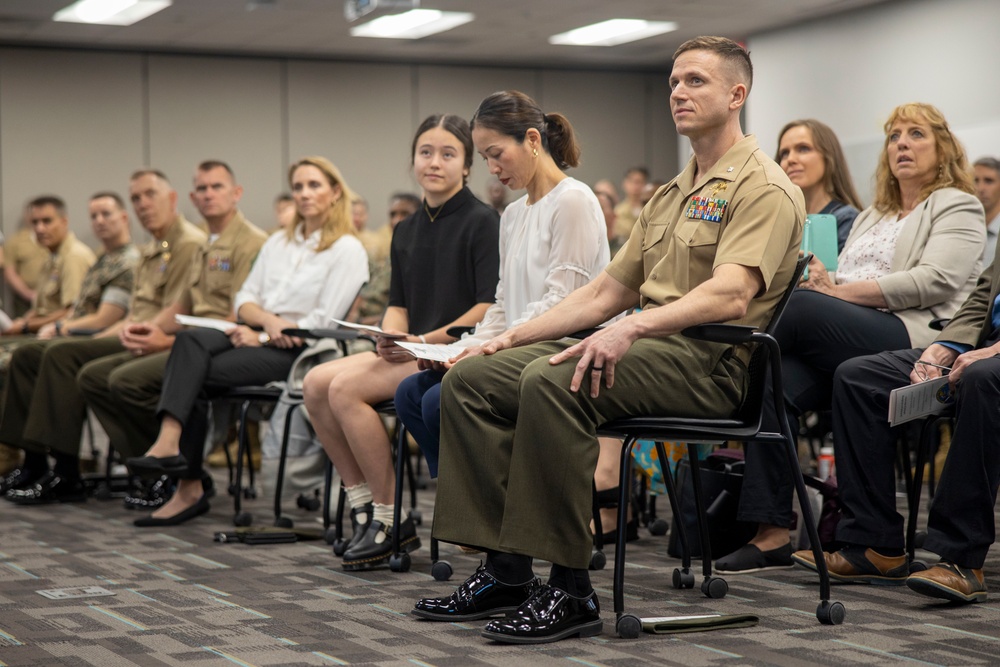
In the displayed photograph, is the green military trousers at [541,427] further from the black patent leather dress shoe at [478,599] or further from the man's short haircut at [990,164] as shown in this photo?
the man's short haircut at [990,164]

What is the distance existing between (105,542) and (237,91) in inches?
327

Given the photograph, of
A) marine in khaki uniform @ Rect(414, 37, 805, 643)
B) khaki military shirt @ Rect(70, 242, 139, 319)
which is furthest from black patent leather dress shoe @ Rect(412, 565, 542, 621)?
khaki military shirt @ Rect(70, 242, 139, 319)

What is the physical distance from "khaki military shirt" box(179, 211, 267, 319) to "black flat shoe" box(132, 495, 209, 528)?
0.87m

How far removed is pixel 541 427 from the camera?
234 centimetres

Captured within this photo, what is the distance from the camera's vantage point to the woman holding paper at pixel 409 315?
3410 millimetres

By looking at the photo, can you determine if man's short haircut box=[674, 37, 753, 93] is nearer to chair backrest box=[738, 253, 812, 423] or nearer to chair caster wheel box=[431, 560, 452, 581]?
chair backrest box=[738, 253, 812, 423]

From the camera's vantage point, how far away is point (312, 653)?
2289 millimetres

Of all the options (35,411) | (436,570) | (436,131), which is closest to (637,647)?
(436,570)

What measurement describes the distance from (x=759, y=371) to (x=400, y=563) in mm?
1188

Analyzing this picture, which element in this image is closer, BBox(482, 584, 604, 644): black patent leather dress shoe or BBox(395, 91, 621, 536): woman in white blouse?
BBox(482, 584, 604, 644): black patent leather dress shoe

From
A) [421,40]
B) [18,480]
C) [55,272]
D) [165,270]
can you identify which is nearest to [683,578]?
[165,270]

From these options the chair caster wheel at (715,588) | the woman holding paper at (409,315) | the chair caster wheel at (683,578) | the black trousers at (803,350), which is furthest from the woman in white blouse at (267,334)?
the chair caster wheel at (715,588)

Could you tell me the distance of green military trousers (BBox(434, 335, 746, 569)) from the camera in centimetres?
233

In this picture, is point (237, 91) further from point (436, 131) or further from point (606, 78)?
point (436, 131)
